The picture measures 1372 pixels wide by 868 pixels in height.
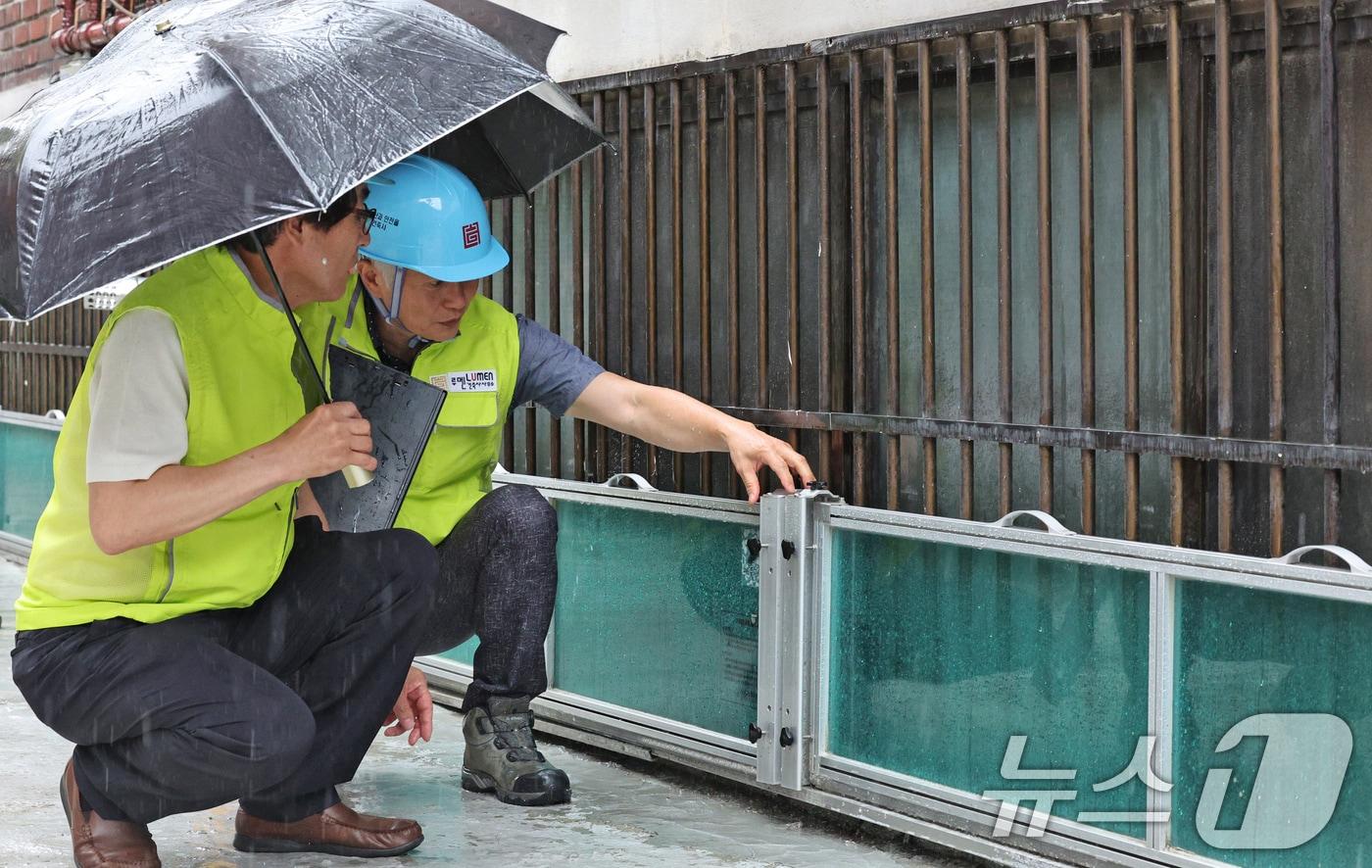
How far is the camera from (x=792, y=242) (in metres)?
3.79

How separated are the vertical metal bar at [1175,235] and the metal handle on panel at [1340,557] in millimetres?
271

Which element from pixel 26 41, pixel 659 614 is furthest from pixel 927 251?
pixel 26 41

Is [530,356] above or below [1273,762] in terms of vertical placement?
above

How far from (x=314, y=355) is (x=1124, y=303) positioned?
162 centimetres

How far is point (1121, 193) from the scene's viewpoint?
10.7ft

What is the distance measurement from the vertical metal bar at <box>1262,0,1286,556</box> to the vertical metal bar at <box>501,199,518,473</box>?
240cm

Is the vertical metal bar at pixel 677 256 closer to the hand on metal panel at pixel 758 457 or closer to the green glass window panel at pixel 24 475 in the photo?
the hand on metal panel at pixel 758 457

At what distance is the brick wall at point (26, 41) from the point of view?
7305 mm

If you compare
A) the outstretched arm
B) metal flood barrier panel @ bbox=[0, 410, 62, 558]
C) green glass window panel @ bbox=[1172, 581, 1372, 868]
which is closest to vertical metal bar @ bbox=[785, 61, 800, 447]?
the outstretched arm

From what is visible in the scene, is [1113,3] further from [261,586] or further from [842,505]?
[261,586]

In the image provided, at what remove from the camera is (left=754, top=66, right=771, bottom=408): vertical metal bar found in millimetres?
3842

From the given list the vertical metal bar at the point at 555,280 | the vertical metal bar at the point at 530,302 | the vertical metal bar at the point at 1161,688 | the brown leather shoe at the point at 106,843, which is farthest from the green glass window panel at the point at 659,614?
the brown leather shoe at the point at 106,843

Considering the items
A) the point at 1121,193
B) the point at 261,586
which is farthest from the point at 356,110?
the point at 1121,193

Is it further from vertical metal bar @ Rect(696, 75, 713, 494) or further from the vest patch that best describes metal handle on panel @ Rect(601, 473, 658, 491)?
the vest patch
